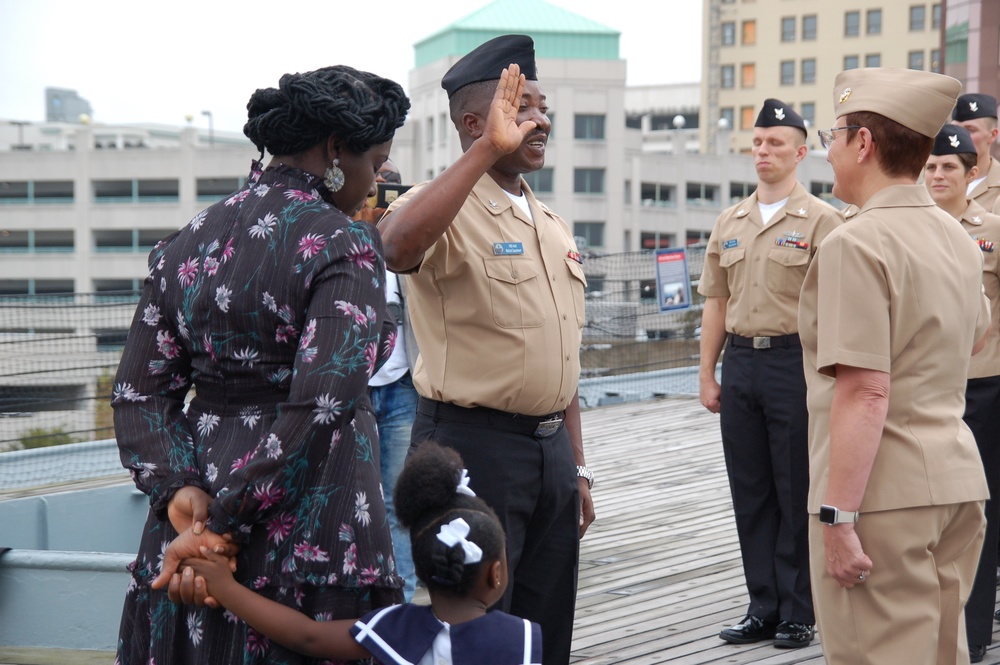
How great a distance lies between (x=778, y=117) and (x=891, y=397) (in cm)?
237

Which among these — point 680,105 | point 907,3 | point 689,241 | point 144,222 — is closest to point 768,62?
point 907,3

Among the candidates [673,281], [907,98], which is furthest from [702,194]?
[907,98]

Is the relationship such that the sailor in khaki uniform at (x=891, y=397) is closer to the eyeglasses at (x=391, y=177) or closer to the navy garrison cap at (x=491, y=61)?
the navy garrison cap at (x=491, y=61)

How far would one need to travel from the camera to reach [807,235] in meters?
4.48

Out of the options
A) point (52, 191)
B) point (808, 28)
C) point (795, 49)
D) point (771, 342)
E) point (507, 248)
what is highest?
point (808, 28)

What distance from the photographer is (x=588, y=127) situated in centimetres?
7112

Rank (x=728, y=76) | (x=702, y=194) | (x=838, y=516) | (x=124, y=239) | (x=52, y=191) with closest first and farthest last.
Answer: (x=838, y=516), (x=52, y=191), (x=124, y=239), (x=702, y=194), (x=728, y=76)

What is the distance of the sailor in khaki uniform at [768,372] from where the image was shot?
4.36m

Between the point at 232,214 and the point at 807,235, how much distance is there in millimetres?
2756

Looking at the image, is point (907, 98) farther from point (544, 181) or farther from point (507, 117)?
point (544, 181)

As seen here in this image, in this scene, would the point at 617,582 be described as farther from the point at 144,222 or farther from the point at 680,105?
the point at 680,105

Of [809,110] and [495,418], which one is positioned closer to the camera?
[495,418]

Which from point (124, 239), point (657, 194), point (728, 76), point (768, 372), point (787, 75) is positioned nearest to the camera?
point (768, 372)

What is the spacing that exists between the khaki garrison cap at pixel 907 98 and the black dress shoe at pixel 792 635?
2.23 m
